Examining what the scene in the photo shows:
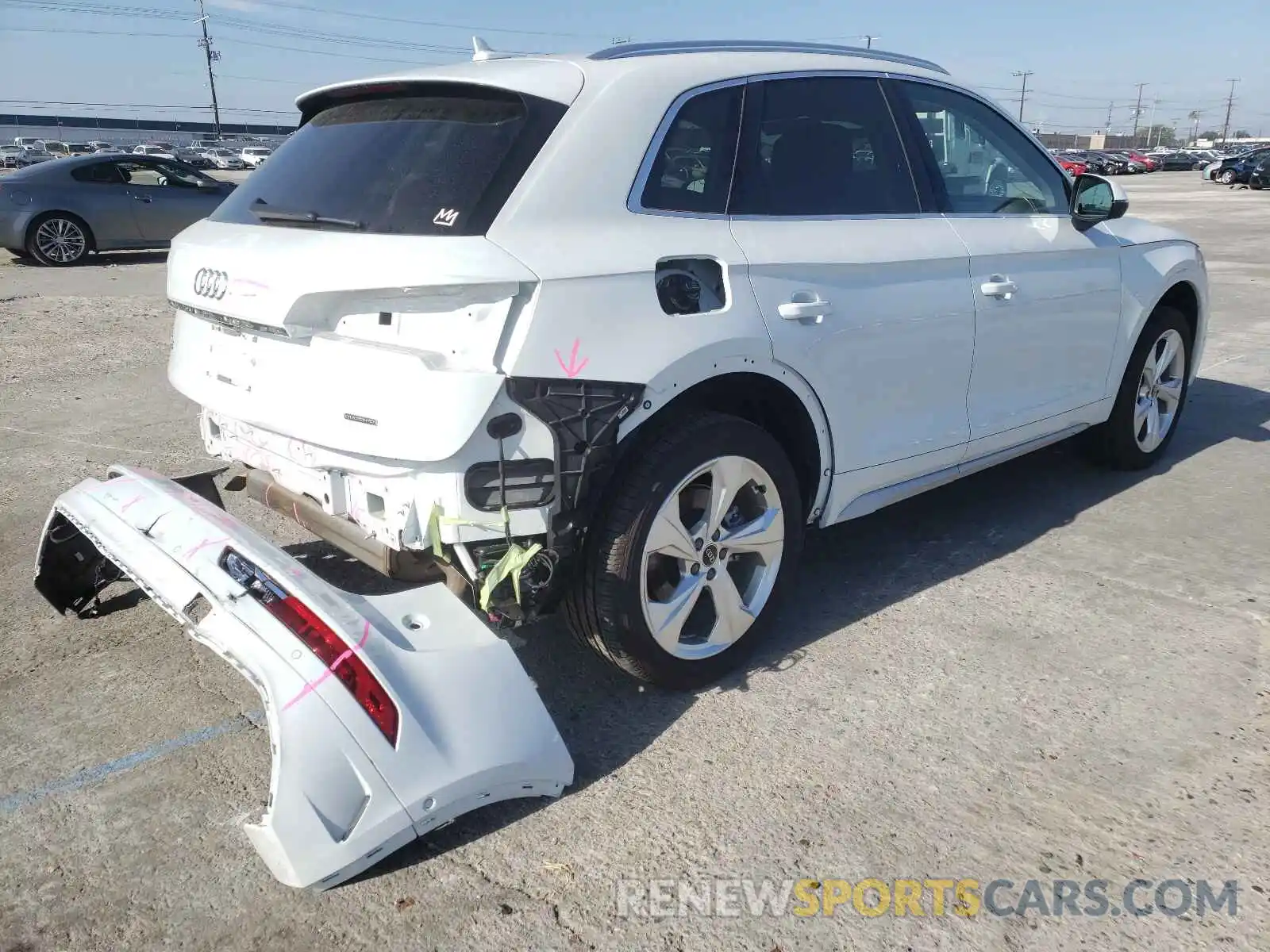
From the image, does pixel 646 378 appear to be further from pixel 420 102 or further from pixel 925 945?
pixel 925 945

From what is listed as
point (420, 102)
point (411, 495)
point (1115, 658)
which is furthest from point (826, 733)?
point (420, 102)

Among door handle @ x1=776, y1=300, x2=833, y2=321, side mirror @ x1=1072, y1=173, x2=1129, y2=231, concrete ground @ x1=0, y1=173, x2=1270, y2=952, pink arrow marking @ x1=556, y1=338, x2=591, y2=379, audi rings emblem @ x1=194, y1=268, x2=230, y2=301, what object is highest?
side mirror @ x1=1072, y1=173, x2=1129, y2=231

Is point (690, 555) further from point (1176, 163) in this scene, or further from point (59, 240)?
point (1176, 163)

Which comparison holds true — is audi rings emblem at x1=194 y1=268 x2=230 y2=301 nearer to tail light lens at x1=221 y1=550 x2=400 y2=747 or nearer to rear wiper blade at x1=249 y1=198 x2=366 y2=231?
rear wiper blade at x1=249 y1=198 x2=366 y2=231

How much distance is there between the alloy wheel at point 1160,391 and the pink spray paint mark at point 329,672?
4.18 m

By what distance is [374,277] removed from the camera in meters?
2.59

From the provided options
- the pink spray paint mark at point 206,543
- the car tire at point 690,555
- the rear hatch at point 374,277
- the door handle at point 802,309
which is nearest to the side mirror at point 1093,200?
the door handle at point 802,309

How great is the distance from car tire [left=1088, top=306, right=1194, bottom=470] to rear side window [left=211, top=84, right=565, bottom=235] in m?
3.53

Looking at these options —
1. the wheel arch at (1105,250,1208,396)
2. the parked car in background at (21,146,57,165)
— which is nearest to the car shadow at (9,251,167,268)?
the wheel arch at (1105,250,1208,396)

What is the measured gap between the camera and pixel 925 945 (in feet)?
7.45

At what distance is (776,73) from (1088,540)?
250 centimetres

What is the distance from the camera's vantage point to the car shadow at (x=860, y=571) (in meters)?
2.99

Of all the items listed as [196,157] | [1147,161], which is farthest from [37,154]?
[1147,161]

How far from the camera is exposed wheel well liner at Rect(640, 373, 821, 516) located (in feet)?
10.1
